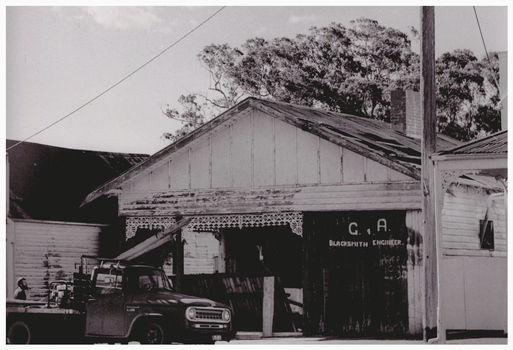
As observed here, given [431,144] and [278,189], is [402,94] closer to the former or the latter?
[278,189]

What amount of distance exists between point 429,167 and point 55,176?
32.6ft

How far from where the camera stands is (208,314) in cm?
1866

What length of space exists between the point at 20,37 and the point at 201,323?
6.79 m

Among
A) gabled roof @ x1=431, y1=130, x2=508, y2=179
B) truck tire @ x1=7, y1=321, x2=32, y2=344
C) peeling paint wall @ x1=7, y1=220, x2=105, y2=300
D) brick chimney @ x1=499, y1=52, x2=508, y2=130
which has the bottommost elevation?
truck tire @ x1=7, y1=321, x2=32, y2=344

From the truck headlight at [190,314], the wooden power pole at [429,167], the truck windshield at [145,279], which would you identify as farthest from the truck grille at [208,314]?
the wooden power pole at [429,167]

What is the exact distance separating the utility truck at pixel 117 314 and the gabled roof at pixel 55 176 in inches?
162

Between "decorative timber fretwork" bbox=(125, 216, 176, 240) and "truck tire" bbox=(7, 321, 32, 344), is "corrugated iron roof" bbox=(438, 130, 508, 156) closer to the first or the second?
"decorative timber fretwork" bbox=(125, 216, 176, 240)

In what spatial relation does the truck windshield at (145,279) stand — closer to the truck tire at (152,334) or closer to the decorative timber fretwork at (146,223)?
the truck tire at (152,334)

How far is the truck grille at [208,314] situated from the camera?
18484 mm

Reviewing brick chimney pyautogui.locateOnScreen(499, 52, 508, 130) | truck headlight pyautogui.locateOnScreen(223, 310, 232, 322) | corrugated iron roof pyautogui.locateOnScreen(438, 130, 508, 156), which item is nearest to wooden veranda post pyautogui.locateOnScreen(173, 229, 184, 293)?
truck headlight pyautogui.locateOnScreen(223, 310, 232, 322)

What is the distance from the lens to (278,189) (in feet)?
72.6

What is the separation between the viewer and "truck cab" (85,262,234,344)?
60.0 feet

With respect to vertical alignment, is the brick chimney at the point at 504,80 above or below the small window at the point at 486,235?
above

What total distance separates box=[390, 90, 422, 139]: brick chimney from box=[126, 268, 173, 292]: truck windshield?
8.62 metres
